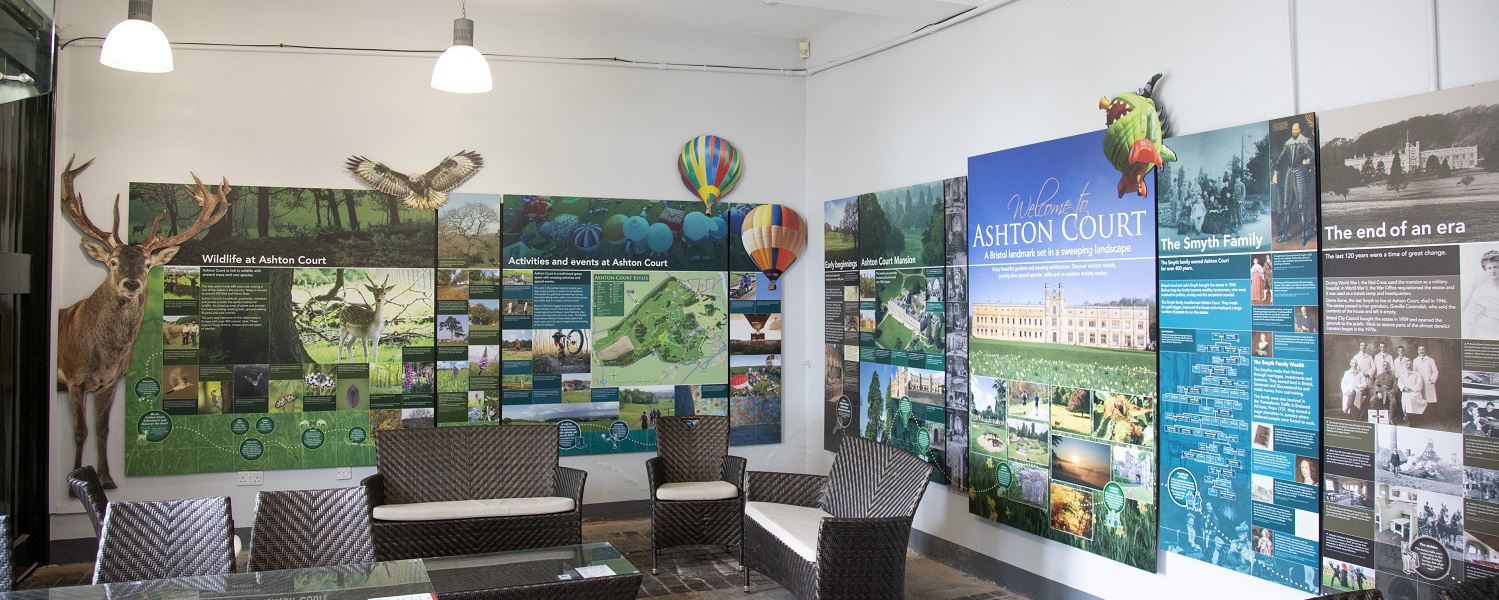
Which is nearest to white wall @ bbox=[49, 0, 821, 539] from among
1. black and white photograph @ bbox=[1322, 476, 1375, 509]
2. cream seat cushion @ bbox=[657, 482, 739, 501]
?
cream seat cushion @ bbox=[657, 482, 739, 501]

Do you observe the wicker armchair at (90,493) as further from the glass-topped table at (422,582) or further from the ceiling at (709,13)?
the ceiling at (709,13)

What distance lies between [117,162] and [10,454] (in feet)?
6.17

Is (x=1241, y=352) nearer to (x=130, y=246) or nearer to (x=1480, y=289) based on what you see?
(x=1480, y=289)

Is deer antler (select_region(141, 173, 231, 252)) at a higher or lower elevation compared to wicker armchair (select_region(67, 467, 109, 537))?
higher

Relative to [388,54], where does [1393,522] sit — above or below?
below

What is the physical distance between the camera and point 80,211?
601cm

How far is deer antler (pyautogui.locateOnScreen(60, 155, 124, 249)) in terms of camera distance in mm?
5980

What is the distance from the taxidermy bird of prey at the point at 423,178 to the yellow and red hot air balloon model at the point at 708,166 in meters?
1.50

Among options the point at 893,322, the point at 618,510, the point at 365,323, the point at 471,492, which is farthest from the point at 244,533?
the point at 893,322

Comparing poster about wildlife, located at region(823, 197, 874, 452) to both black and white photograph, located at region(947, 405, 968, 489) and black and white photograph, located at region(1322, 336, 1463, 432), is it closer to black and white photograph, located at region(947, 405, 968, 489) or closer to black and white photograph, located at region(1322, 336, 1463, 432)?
black and white photograph, located at region(947, 405, 968, 489)

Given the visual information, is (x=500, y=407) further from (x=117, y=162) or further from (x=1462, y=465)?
(x=1462, y=465)

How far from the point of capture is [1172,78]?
4.46 m

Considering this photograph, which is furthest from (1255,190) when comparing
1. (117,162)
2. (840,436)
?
(117,162)

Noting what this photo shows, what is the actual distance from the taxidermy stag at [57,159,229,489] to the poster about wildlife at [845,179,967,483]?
4.48 m
